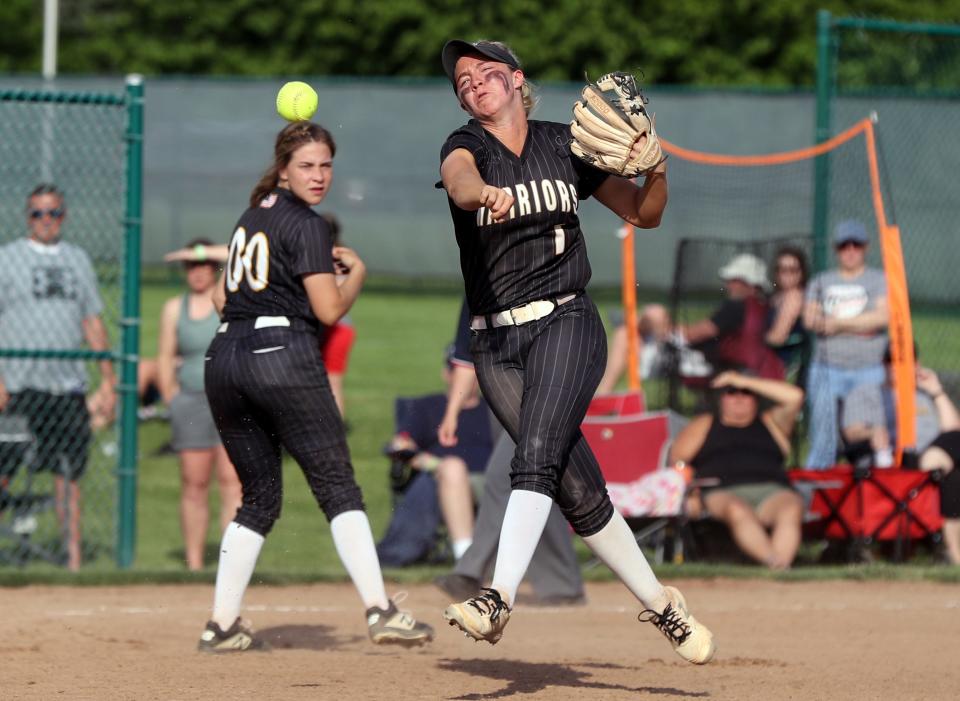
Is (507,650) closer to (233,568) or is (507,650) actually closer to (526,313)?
(233,568)

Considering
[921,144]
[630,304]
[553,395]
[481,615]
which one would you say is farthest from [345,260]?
[921,144]

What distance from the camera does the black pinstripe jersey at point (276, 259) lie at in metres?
5.82

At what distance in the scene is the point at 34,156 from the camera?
17281 millimetres

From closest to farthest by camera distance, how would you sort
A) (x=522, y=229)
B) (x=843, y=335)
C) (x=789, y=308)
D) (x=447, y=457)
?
(x=522, y=229) < (x=447, y=457) < (x=843, y=335) < (x=789, y=308)

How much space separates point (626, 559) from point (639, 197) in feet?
3.97

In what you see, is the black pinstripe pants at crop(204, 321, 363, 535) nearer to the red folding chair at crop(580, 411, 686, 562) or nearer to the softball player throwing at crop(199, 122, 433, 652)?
the softball player throwing at crop(199, 122, 433, 652)

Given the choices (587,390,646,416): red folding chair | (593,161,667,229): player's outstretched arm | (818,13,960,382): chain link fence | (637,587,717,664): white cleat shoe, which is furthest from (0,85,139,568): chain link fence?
(818,13,960,382): chain link fence

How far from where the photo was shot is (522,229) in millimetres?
5113

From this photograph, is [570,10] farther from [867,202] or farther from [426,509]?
[426,509]

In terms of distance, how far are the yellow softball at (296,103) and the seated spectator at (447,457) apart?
10.1ft

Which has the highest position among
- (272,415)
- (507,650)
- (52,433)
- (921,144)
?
(921,144)

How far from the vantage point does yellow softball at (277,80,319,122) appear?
6.04 m

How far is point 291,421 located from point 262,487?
0.33 m

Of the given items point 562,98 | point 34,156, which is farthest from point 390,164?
point 34,156
